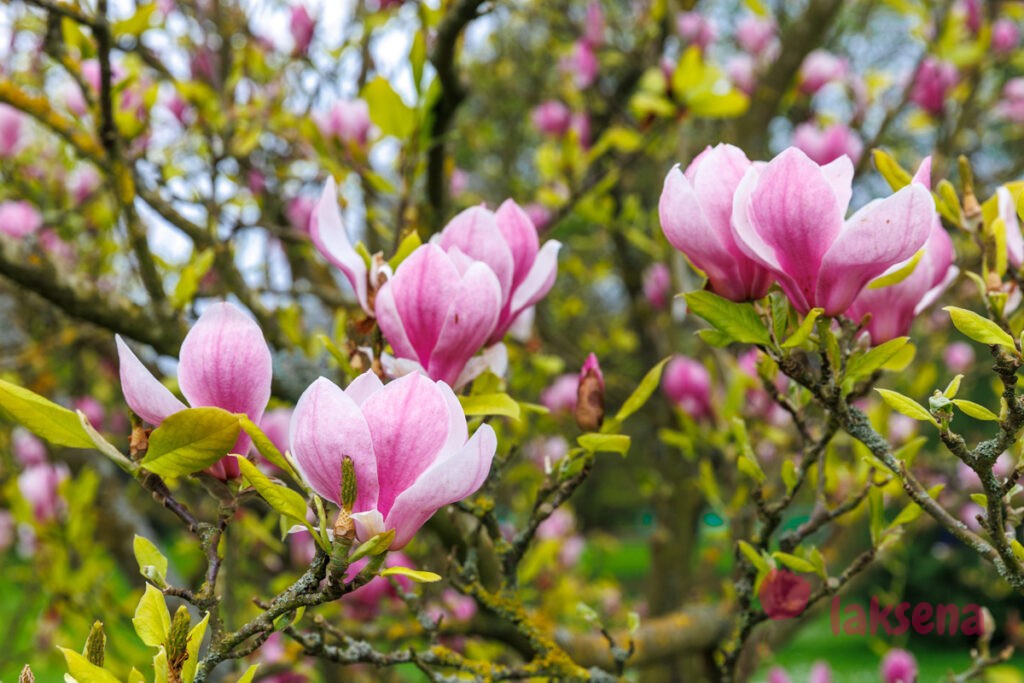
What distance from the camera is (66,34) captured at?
1331 millimetres

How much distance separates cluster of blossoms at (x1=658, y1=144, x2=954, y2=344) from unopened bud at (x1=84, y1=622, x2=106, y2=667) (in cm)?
50

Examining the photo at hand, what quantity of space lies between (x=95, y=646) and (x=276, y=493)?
0.50ft

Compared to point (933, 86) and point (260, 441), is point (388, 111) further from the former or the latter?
point (933, 86)

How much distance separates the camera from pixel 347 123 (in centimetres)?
177

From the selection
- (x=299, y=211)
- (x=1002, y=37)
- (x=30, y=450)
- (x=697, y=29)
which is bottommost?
(x=30, y=450)

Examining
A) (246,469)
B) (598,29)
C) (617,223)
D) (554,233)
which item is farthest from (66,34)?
(598,29)

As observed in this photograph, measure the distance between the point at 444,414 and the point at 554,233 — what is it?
132cm

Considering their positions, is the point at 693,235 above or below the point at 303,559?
above

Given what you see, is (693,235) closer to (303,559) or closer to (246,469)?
(246,469)

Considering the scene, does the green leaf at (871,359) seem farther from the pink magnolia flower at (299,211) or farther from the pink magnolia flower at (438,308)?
the pink magnolia flower at (299,211)

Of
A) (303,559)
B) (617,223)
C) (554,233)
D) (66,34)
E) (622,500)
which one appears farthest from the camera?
(622,500)

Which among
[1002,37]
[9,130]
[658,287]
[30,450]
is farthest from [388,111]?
[1002,37]

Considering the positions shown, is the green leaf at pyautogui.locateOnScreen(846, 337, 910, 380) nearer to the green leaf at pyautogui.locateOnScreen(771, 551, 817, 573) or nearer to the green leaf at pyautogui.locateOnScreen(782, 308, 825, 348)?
the green leaf at pyautogui.locateOnScreen(782, 308, 825, 348)

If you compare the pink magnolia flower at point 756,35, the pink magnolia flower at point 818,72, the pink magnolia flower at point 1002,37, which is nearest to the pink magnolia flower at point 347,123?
the pink magnolia flower at point 818,72
